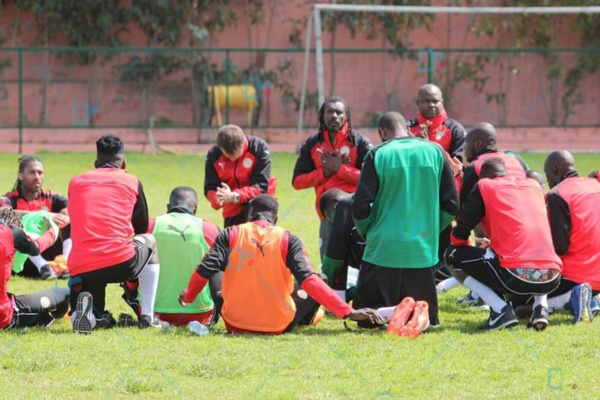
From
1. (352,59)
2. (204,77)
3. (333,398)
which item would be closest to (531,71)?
(352,59)

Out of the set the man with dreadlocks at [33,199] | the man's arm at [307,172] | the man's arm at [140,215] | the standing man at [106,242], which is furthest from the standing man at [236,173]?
the standing man at [106,242]

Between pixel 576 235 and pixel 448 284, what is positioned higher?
pixel 576 235

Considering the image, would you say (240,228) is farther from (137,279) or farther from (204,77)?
(204,77)

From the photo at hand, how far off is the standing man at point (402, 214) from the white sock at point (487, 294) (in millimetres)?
336

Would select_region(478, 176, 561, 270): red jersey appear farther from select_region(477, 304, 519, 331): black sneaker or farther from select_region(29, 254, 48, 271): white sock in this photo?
select_region(29, 254, 48, 271): white sock

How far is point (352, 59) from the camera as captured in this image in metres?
26.2

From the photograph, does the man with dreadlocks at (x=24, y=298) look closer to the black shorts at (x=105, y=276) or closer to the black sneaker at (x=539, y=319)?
the black shorts at (x=105, y=276)

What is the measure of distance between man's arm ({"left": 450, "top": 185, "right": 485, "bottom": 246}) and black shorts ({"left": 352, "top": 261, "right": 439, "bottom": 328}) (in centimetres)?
39

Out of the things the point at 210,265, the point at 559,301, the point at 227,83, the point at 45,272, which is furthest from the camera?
the point at 227,83

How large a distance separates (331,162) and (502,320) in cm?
239

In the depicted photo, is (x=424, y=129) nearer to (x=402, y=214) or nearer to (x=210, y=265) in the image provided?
(x=402, y=214)

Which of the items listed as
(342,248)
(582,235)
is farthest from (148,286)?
(582,235)

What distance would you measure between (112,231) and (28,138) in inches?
726

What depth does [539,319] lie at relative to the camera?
7.53 m
